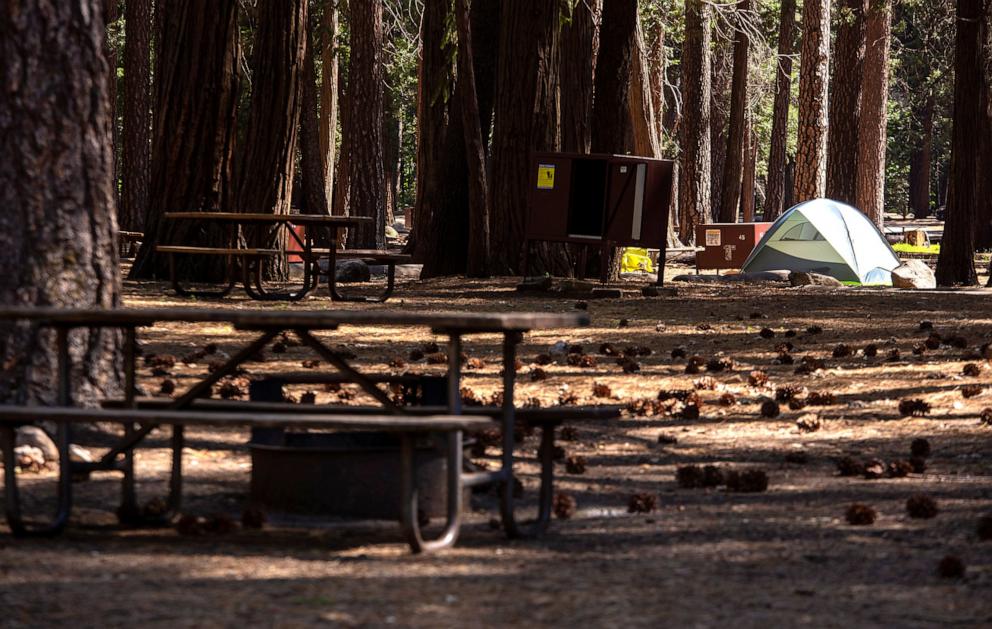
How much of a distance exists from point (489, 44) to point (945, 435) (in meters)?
12.8

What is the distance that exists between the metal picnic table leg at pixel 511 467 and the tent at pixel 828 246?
18.2 m

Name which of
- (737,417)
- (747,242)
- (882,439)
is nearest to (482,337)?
(737,417)

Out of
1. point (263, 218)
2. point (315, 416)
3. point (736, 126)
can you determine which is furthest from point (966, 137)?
point (736, 126)

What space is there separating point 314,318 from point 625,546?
1354 mm

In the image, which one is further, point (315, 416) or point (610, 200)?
point (610, 200)

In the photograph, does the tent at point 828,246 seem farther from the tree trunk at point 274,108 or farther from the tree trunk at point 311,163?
the tree trunk at point 274,108

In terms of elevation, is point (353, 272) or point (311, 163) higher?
point (311, 163)

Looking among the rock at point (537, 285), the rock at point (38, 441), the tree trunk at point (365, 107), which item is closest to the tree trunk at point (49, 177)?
the rock at point (38, 441)

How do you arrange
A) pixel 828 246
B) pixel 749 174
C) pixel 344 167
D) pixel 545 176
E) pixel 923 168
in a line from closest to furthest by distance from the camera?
pixel 545 176
pixel 828 246
pixel 344 167
pixel 749 174
pixel 923 168

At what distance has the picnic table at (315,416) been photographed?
442 cm

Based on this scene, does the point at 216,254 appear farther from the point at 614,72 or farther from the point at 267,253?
the point at 614,72

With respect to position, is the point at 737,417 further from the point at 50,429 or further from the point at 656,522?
the point at 50,429

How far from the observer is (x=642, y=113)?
29812mm

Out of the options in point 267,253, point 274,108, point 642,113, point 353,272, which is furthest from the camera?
point 642,113
